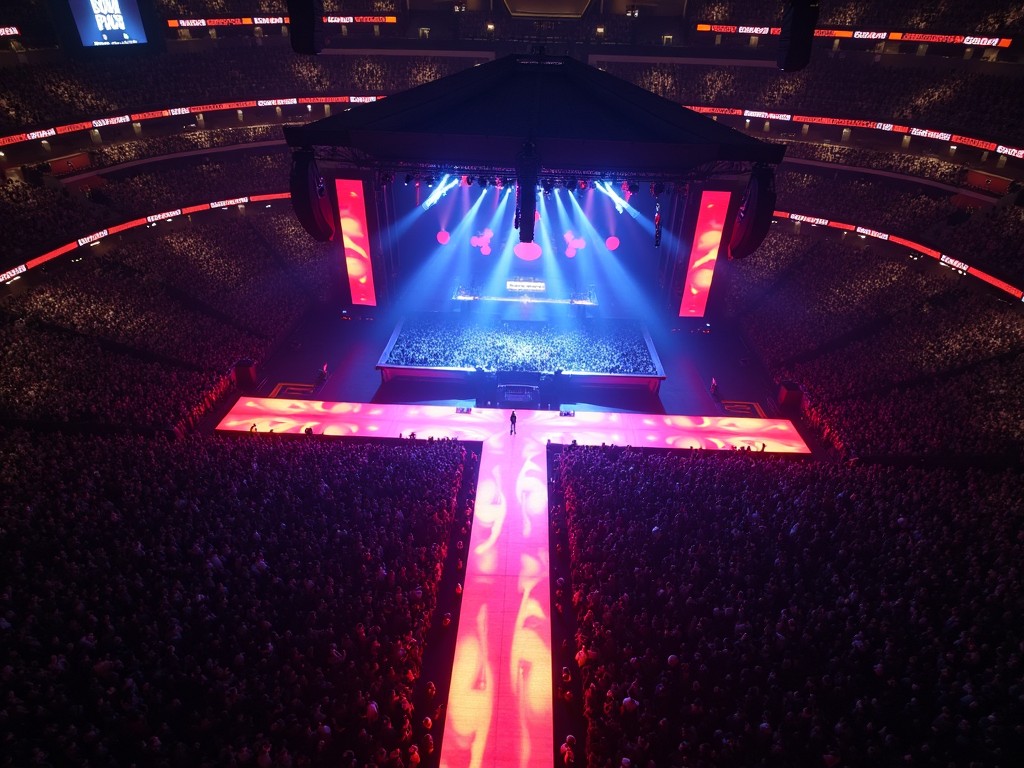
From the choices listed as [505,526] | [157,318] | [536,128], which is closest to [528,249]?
[536,128]

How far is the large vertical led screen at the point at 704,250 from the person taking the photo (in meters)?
21.6

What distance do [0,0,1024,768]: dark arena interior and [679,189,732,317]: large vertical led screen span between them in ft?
0.44

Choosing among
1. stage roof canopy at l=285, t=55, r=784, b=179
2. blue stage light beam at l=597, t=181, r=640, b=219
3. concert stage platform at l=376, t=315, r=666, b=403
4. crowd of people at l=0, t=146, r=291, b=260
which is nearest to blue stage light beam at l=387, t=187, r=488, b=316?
concert stage platform at l=376, t=315, r=666, b=403

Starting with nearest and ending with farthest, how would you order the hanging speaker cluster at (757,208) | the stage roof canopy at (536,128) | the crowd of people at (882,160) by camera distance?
1. the hanging speaker cluster at (757,208)
2. the stage roof canopy at (536,128)
3. the crowd of people at (882,160)

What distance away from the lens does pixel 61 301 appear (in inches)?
790

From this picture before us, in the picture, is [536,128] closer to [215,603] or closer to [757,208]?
[757,208]

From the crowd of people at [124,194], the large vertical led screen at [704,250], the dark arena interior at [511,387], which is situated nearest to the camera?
the dark arena interior at [511,387]

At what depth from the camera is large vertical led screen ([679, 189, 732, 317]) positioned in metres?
21.6

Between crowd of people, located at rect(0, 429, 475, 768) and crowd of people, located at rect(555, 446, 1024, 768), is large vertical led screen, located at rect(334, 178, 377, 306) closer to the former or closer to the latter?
crowd of people, located at rect(0, 429, 475, 768)

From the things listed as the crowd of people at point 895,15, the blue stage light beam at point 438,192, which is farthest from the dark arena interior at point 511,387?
the blue stage light beam at point 438,192

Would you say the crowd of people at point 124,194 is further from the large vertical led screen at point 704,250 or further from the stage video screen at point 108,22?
the large vertical led screen at point 704,250

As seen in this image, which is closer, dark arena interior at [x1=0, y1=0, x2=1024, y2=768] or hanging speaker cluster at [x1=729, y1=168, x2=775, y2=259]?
dark arena interior at [x1=0, y1=0, x2=1024, y2=768]

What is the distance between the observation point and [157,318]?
2111 centimetres

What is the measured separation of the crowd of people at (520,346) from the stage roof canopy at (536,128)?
705 cm
